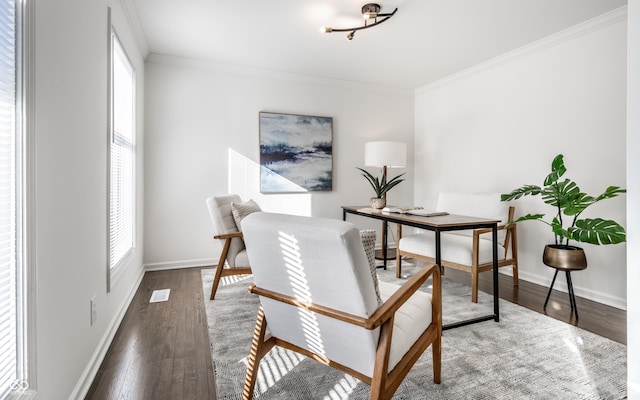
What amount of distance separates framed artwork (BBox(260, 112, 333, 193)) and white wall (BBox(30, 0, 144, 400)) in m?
2.19

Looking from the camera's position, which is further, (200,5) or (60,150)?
(200,5)

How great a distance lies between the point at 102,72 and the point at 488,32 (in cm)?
314

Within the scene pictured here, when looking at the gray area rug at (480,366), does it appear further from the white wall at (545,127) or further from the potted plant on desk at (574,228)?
the white wall at (545,127)

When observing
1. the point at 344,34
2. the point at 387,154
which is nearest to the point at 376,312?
the point at 344,34

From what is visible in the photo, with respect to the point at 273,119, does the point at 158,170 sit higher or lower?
lower

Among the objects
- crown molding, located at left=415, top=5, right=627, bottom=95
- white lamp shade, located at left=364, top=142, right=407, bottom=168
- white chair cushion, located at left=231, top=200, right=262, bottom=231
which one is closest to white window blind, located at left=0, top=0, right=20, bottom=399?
white chair cushion, located at left=231, top=200, right=262, bottom=231

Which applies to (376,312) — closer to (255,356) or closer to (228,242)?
(255,356)

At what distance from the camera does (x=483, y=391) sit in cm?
157

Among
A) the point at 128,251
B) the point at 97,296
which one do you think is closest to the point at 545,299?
the point at 97,296

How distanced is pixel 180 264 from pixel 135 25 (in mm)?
2428

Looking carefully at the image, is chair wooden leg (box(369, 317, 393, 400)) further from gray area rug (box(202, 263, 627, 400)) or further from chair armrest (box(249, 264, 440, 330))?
gray area rug (box(202, 263, 627, 400))

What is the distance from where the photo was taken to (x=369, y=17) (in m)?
2.72

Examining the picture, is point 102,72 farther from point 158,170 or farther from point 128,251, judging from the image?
point 158,170

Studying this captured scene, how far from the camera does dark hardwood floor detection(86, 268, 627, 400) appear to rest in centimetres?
160
